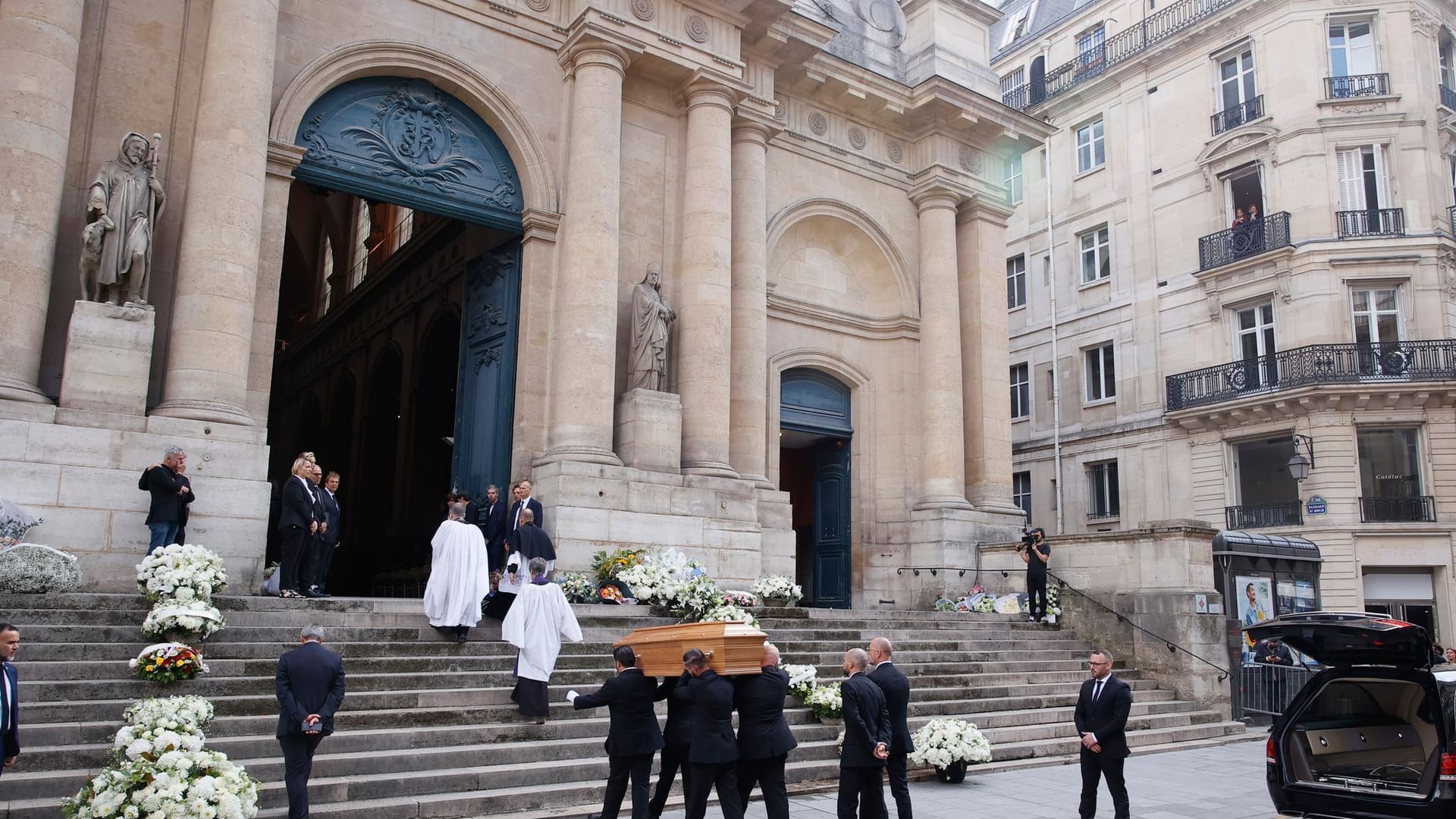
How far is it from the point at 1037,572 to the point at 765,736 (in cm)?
1072

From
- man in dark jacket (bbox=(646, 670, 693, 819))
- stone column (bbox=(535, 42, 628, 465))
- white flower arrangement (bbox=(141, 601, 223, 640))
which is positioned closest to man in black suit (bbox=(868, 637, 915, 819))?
man in dark jacket (bbox=(646, 670, 693, 819))

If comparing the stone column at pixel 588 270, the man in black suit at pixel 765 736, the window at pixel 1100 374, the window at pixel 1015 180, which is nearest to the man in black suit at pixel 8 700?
the man in black suit at pixel 765 736

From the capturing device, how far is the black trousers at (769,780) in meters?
7.41

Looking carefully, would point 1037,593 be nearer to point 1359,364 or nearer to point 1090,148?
point 1359,364

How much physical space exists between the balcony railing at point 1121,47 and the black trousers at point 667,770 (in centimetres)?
A: 2772

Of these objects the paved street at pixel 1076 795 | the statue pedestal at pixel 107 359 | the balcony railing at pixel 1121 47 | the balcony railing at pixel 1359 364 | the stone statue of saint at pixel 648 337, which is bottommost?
the paved street at pixel 1076 795

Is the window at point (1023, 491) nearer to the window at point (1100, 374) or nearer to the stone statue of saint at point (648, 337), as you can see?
the window at point (1100, 374)

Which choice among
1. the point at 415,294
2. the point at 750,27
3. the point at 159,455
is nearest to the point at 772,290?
the point at 750,27

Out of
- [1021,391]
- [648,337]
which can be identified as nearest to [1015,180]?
[1021,391]

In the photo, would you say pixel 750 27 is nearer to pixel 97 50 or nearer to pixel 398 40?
pixel 398 40

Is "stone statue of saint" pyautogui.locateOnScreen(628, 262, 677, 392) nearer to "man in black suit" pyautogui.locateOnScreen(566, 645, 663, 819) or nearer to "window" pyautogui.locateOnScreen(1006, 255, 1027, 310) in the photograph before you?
"man in black suit" pyautogui.locateOnScreen(566, 645, 663, 819)

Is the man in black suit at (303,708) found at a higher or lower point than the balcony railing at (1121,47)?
lower

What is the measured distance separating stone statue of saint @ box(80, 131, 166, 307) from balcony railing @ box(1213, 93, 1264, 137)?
25369 mm

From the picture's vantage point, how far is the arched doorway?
2145 cm
